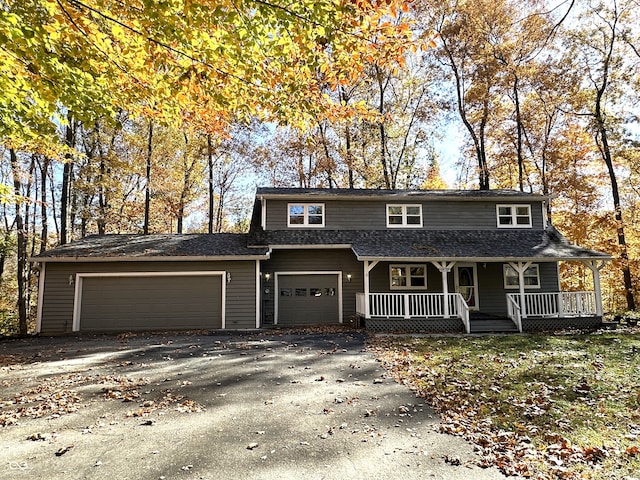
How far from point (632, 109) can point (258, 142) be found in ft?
69.8

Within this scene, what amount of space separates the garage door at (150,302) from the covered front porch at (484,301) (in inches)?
221

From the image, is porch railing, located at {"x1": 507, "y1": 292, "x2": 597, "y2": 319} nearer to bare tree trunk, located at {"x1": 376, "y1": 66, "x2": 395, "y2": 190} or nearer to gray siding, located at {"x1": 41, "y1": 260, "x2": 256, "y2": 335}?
gray siding, located at {"x1": 41, "y1": 260, "x2": 256, "y2": 335}

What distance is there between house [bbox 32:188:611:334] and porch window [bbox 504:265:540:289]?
0.15ft

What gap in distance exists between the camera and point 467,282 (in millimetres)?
15500

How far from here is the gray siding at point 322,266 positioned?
48.9 ft

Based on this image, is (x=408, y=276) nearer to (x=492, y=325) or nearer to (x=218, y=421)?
(x=492, y=325)

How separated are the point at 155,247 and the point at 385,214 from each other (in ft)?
30.9

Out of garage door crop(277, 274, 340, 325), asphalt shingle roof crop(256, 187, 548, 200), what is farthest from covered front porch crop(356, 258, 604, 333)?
asphalt shingle roof crop(256, 187, 548, 200)

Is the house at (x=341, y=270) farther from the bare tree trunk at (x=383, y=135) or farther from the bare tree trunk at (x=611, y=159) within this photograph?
the bare tree trunk at (x=383, y=135)

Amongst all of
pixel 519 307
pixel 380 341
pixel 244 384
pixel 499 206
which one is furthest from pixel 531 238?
pixel 244 384

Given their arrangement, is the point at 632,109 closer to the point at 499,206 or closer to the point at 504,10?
the point at 504,10

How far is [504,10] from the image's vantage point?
20594 millimetres

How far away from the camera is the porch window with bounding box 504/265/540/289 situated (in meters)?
15.6

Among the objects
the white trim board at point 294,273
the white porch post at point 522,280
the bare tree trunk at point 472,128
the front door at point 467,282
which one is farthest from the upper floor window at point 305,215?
the bare tree trunk at point 472,128
